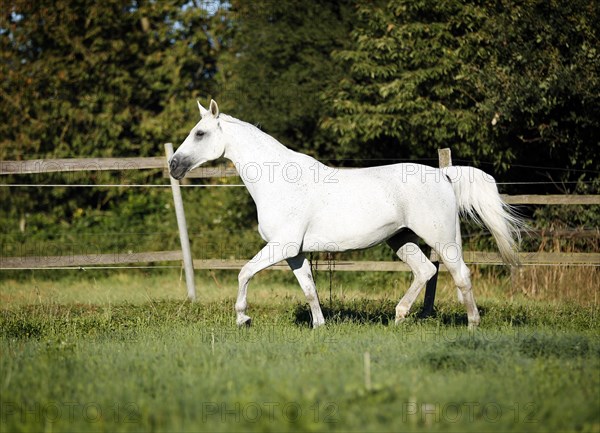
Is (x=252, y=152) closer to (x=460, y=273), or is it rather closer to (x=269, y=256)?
(x=269, y=256)

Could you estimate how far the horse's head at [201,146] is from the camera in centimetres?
756

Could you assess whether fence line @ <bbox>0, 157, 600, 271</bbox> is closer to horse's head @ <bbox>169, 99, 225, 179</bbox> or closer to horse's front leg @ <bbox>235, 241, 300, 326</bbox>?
horse's head @ <bbox>169, 99, 225, 179</bbox>

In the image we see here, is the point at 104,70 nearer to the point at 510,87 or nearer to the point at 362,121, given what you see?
the point at 362,121

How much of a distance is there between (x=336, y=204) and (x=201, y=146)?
5.21ft

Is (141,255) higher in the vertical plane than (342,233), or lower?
lower

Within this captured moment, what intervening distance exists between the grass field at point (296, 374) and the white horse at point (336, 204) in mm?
649

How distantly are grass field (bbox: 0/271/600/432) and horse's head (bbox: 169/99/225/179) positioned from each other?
5.53 ft

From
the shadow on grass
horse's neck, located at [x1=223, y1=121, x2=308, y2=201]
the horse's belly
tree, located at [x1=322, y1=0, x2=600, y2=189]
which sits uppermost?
tree, located at [x1=322, y1=0, x2=600, y2=189]

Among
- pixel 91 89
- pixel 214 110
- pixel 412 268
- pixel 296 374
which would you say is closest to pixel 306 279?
pixel 412 268

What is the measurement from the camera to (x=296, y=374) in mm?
4742

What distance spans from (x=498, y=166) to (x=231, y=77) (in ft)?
23.7

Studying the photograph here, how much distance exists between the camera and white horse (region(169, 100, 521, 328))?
7191mm

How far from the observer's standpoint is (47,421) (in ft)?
12.8

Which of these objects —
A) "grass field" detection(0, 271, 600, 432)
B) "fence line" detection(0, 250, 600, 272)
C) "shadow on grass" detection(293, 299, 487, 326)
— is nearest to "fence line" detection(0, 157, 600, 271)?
"fence line" detection(0, 250, 600, 272)
